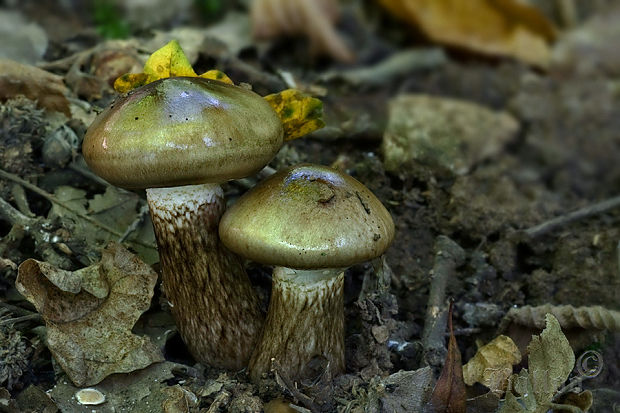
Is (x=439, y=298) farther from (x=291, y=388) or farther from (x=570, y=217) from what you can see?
(x=570, y=217)

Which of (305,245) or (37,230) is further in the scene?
(37,230)

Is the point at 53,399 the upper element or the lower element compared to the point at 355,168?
lower

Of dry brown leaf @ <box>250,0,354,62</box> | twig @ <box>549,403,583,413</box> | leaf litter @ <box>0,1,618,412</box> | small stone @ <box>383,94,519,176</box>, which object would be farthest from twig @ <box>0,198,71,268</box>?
dry brown leaf @ <box>250,0,354,62</box>

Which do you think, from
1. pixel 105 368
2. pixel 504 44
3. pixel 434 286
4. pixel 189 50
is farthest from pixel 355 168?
pixel 504 44

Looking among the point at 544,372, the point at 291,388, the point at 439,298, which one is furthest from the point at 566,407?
the point at 291,388

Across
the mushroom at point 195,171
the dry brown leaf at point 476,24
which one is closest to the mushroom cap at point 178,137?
the mushroom at point 195,171

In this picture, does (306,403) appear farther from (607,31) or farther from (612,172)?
(607,31)
